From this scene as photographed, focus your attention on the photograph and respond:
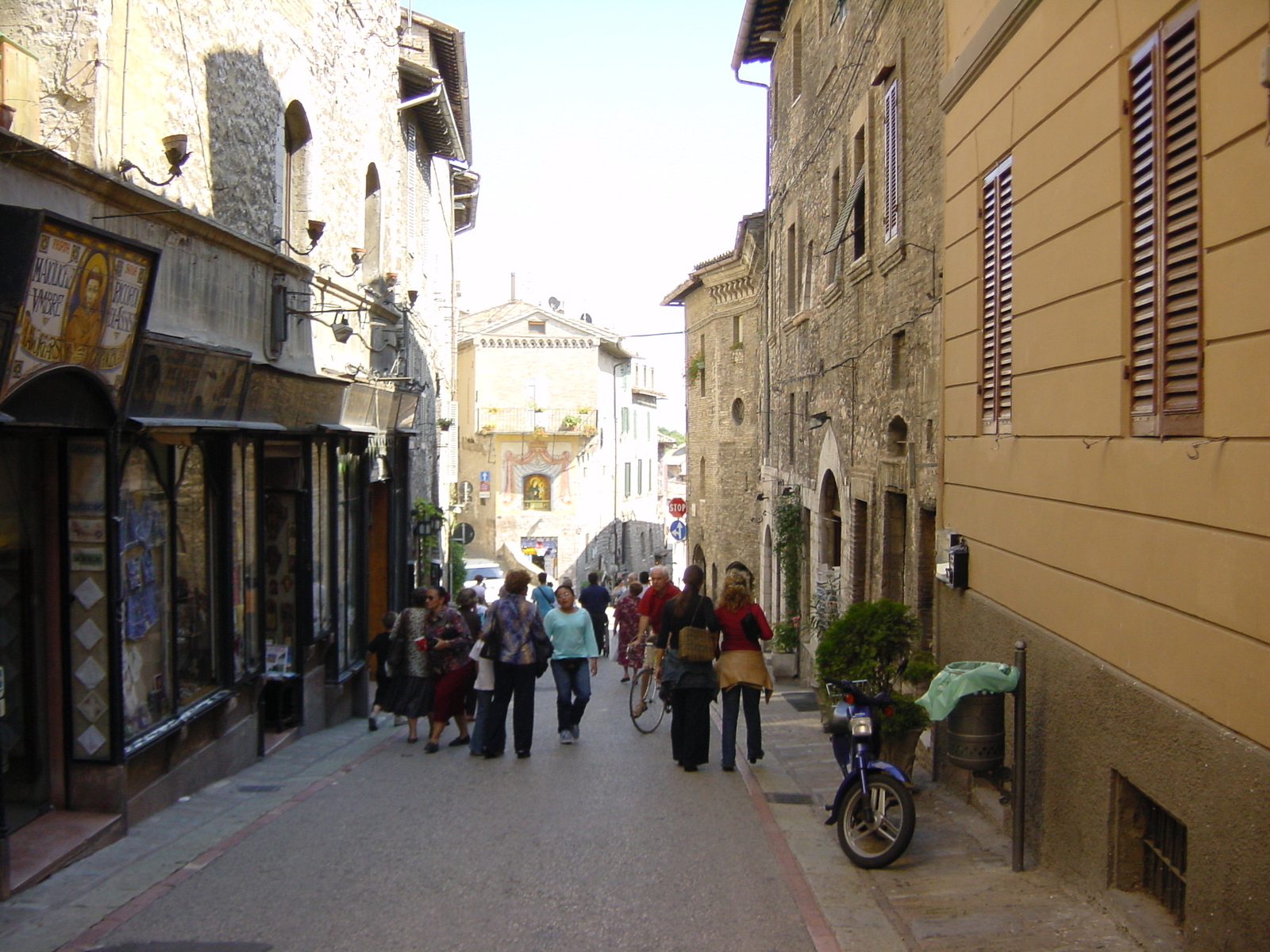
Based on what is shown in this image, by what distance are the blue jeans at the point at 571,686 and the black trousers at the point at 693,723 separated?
132cm

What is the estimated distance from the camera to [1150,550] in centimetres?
481

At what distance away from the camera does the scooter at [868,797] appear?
6.39 metres

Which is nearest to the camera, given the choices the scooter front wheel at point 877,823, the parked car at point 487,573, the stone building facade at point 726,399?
the scooter front wheel at point 877,823

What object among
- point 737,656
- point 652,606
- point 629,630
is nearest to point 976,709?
point 737,656

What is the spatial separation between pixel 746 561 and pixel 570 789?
759 inches

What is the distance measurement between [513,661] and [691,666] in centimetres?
156

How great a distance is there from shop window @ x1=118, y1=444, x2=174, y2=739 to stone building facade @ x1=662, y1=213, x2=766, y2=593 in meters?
17.2

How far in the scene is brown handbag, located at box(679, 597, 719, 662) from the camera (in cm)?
930

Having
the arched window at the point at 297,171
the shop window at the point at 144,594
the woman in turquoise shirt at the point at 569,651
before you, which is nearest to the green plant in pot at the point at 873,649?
the woman in turquoise shirt at the point at 569,651

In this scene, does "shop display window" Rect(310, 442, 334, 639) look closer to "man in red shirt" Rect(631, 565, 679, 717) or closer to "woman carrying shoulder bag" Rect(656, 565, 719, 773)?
"man in red shirt" Rect(631, 565, 679, 717)

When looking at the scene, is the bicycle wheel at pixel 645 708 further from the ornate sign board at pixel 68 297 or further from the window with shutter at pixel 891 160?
the ornate sign board at pixel 68 297

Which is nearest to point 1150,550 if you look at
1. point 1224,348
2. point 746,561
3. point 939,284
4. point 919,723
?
point 1224,348

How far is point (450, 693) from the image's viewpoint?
10.5 m

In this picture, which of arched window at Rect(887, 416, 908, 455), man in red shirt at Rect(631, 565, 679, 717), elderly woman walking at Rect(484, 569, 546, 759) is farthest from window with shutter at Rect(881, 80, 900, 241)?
elderly woman walking at Rect(484, 569, 546, 759)
